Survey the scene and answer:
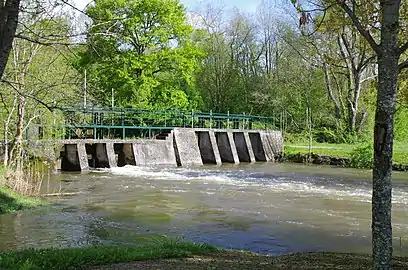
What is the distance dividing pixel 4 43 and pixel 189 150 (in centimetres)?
2351

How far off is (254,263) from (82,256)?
84.6 inches

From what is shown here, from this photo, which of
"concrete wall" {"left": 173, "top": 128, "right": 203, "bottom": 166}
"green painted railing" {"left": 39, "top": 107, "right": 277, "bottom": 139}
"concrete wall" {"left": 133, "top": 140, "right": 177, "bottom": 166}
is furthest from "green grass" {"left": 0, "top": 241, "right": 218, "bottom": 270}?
"concrete wall" {"left": 173, "top": 128, "right": 203, "bottom": 166}

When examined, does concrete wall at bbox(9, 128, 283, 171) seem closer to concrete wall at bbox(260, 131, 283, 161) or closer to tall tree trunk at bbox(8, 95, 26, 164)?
concrete wall at bbox(260, 131, 283, 161)

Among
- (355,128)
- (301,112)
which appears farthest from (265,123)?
(355,128)

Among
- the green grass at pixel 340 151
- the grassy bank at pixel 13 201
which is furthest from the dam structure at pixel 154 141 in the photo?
the grassy bank at pixel 13 201

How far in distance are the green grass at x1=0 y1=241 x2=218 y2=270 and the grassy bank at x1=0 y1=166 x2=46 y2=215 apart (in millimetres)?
5595

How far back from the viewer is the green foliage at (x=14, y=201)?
38.7 ft

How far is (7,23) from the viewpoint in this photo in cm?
441

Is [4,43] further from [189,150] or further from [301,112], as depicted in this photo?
[301,112]

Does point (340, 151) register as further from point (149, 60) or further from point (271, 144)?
point (149, 60)

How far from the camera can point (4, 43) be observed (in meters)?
4.43

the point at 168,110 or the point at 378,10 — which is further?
the point at 168,110

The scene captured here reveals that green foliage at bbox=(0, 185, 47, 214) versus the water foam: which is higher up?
green foliage at bbox=(0, 185, 47, 214)

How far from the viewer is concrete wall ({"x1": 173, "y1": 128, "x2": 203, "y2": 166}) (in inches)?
1068
